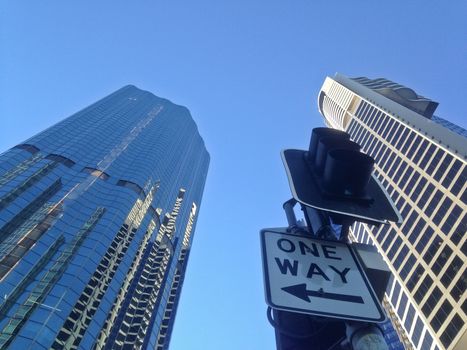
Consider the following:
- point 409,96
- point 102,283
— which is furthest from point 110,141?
point 409,96

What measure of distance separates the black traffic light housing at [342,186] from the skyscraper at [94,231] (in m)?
43.0

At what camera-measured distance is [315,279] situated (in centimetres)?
274

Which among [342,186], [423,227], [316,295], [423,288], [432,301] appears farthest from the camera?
[423,227]

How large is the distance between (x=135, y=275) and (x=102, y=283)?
19372 mm

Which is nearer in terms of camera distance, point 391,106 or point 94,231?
point 94,231

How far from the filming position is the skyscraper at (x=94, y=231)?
43.2 metres

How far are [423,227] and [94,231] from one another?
49879mm

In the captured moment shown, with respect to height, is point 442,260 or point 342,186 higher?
point 442,260

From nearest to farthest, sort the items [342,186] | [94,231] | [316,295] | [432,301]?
[316,295]
[342,186]
[432,301]
[94,231]

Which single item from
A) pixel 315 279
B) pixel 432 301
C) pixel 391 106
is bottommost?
pixel 315 279

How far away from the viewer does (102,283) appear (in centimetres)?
5172

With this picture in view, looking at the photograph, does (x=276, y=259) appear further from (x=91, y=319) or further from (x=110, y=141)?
(x=110, y=141)

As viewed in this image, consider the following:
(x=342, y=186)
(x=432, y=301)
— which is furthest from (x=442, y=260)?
(x=342, y=186)

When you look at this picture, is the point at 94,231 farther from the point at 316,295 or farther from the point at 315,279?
the point at 316,295
